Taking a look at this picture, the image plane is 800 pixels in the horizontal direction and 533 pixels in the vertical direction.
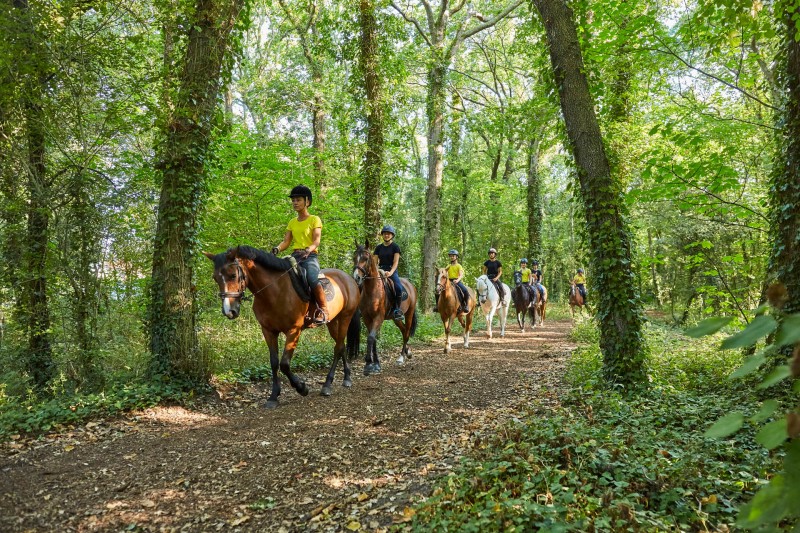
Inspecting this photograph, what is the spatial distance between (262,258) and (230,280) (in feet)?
2.51

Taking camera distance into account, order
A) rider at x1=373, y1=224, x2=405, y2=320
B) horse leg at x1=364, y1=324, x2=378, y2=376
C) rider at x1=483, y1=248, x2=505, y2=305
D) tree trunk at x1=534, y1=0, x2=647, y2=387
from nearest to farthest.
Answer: tree trunk at x1=534, y1=0, x2=647, y2=387 < horse leg at x1=364, y1=324, x2=378, y2=376 < rider at x1=373, y1=224, x2=405, y2=320 < rider at x1=483, y1=248, x2=505, y2=305

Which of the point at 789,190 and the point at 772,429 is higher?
the point at 789,190

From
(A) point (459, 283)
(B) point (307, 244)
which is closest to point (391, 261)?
(B) point (307, 244)

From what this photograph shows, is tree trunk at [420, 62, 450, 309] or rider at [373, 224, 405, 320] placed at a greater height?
tree trunk at [420, 62, 450, 309]

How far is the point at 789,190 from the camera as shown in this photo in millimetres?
5863

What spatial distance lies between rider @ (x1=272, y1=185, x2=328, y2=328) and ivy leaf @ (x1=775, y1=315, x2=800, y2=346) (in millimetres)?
6809

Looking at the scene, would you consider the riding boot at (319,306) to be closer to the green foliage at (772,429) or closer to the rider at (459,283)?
the rider at (459,283)

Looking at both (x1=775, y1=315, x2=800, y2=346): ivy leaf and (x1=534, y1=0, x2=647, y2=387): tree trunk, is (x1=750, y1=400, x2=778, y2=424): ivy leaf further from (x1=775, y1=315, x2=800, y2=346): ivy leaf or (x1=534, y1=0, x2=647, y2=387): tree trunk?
(x1=534, y1=0, x2=647, y2=387): tree trunk

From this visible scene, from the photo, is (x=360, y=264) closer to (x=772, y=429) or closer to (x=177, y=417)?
(x=177, y=417)

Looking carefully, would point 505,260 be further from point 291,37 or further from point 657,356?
point 657,356

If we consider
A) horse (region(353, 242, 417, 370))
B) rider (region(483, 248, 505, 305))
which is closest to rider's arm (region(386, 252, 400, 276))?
horse (region(353, 242, 417, 370))

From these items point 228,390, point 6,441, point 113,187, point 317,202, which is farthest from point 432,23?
point 6,441

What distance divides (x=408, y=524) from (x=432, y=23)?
19.8 metres

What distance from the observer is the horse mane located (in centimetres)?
661
